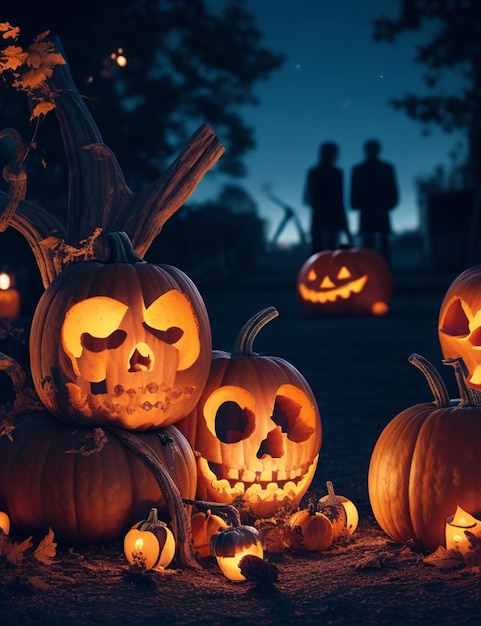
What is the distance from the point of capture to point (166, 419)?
3906mm

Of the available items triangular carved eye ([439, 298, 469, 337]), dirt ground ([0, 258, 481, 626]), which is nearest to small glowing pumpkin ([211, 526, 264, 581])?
dirt ground ([0, 258, 481, 626])

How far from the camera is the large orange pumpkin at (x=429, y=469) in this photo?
11.4 ft

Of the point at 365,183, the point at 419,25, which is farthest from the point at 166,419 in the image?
the point at 419,25

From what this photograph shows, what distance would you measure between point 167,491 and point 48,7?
4.38 meters

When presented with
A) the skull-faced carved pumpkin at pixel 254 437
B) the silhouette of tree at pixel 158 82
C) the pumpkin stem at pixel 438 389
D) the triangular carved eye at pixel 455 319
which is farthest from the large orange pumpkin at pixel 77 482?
the silhouette of tree at pixel 158 82

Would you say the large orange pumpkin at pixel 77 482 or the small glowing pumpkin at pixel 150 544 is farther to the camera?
the large orange pumpkin at pixel 77 482

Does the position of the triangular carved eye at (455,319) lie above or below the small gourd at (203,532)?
above

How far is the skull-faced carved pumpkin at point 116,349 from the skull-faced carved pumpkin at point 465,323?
5.89ft

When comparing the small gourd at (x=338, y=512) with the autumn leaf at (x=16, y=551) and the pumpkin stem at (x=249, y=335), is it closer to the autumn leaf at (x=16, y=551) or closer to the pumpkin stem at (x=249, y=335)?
the pumpkin stem at (x=249, y=335)

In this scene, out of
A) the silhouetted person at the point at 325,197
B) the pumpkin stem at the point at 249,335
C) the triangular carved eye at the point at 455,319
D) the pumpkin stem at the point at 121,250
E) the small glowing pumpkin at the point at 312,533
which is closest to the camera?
the small glowing pumpkin at the point at 312,533

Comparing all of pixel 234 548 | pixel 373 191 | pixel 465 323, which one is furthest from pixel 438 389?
pixel 373 191

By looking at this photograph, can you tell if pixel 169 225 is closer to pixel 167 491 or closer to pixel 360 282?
pixel 360 282

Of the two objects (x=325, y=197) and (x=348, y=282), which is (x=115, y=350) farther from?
(x=325, y=197)

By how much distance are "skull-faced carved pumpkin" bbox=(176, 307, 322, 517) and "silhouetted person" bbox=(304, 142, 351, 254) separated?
24.6 feet
